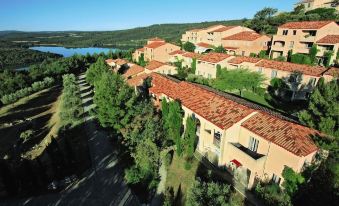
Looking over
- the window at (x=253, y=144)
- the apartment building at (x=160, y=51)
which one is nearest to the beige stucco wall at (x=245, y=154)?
the window at (x=253, y=144)

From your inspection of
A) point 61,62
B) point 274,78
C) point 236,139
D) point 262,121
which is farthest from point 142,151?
point 61,62

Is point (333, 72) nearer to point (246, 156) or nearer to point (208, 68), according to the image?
point (246, 156)

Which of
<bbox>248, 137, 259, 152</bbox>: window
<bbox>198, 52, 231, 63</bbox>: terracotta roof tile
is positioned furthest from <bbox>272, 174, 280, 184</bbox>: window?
<bbox>198, 52, 231, 63</bbox>: terracotta roof tile

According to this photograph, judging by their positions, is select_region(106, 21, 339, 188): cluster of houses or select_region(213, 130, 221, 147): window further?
select_region(213, 130, 221, 147): window

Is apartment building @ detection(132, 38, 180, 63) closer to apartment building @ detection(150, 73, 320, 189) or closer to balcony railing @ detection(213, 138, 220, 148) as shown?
apartment building @ detection(150, 73, 320, 189)

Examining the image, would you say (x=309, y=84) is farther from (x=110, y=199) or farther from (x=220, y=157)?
(x=110, y=199)

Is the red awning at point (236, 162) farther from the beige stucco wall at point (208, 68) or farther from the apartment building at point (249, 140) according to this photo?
the beige stucco wall at point (208, 68)
